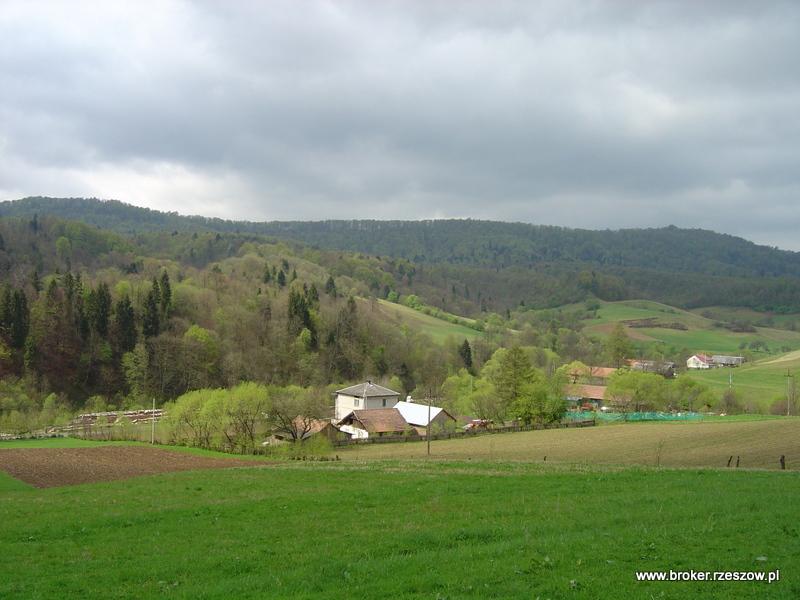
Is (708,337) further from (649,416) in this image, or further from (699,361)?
(649,416)

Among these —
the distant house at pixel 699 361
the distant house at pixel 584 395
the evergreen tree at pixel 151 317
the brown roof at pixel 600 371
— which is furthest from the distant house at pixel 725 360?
the evergreen tree at pixel 151 317

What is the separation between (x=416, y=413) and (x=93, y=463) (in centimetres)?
4588

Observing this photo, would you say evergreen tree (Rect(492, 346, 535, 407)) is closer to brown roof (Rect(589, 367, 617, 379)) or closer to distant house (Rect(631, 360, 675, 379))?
distant house (Rect(631, 360, 675, 379))

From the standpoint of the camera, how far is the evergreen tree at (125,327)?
98688 mm

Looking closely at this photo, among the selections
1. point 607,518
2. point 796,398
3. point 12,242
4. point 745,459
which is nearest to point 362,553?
point 607,518

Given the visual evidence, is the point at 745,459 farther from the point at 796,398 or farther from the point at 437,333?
the point at 437,333

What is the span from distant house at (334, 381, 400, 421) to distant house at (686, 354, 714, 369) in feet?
317

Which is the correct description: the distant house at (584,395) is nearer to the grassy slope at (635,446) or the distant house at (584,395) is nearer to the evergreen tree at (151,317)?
the grassy slope at (635,446)

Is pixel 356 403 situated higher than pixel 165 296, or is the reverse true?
pixel 165 296

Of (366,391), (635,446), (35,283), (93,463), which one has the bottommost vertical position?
(635,446)

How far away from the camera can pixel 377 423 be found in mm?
75000

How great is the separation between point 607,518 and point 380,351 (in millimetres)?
106294

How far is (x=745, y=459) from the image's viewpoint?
3869cm

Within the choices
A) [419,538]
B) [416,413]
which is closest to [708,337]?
[416,413]
